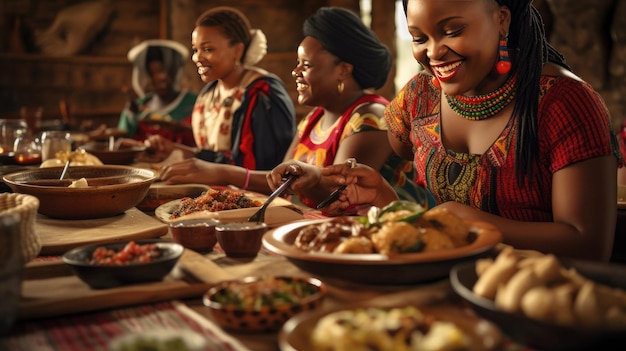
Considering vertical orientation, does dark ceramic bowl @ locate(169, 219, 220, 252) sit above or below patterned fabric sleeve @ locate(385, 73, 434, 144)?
below

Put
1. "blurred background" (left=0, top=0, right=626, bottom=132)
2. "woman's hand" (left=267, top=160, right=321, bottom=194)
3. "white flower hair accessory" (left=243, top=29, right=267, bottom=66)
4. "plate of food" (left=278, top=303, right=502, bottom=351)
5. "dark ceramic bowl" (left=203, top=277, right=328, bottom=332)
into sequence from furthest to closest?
"blurred background" (left=0, top=0, right=626, bottom=132) < "white flower hair accessory" (left=243, top=29, right=267, bottom=66) < "woman's hand" (left=267, top=160, right=321, bottom=194) < "dark ceramic bowl" (left=203, top=277, right=328, bottom=332) < "plate of food" (left=278, top=303, right=502, bottom=351)

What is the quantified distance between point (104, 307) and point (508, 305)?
752mm

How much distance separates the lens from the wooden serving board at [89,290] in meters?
1.28

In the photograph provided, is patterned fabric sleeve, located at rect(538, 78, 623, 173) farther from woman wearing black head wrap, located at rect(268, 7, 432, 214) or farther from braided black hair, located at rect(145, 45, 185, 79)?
braided black hair, located at rect(145, 45, 185, 79)

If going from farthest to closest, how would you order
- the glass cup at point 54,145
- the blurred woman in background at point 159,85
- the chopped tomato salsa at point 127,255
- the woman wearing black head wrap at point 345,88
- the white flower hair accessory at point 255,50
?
1. the blurred woman in background at point 159,85
2. the white flower hair accessory at point 255,50
3. the glass cup at point 54,145
4. the woman wearing black head wrap at point 345,88
5. the chopped tomato salsa at point 127,255

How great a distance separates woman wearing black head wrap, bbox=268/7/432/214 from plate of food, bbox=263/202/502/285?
1701mm

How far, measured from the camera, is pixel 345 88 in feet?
11.3

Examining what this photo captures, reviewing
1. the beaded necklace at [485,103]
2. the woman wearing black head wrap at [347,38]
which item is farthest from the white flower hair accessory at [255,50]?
the beaded necklace at [485,103]

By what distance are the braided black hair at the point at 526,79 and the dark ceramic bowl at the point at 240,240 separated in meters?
0.88

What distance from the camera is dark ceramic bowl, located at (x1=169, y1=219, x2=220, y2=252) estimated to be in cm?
170

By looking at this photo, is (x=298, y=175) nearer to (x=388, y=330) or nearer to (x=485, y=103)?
(x=485, y=103)

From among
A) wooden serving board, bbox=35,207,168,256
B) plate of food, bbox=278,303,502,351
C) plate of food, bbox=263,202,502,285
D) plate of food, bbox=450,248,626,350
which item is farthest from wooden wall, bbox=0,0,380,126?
plate of food, bbox=278,303,502,351

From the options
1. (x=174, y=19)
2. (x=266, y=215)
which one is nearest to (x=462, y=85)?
(x=266, y=215)

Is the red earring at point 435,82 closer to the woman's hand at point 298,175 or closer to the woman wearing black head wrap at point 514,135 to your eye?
the woman wearing black head wrap at point 514,135
